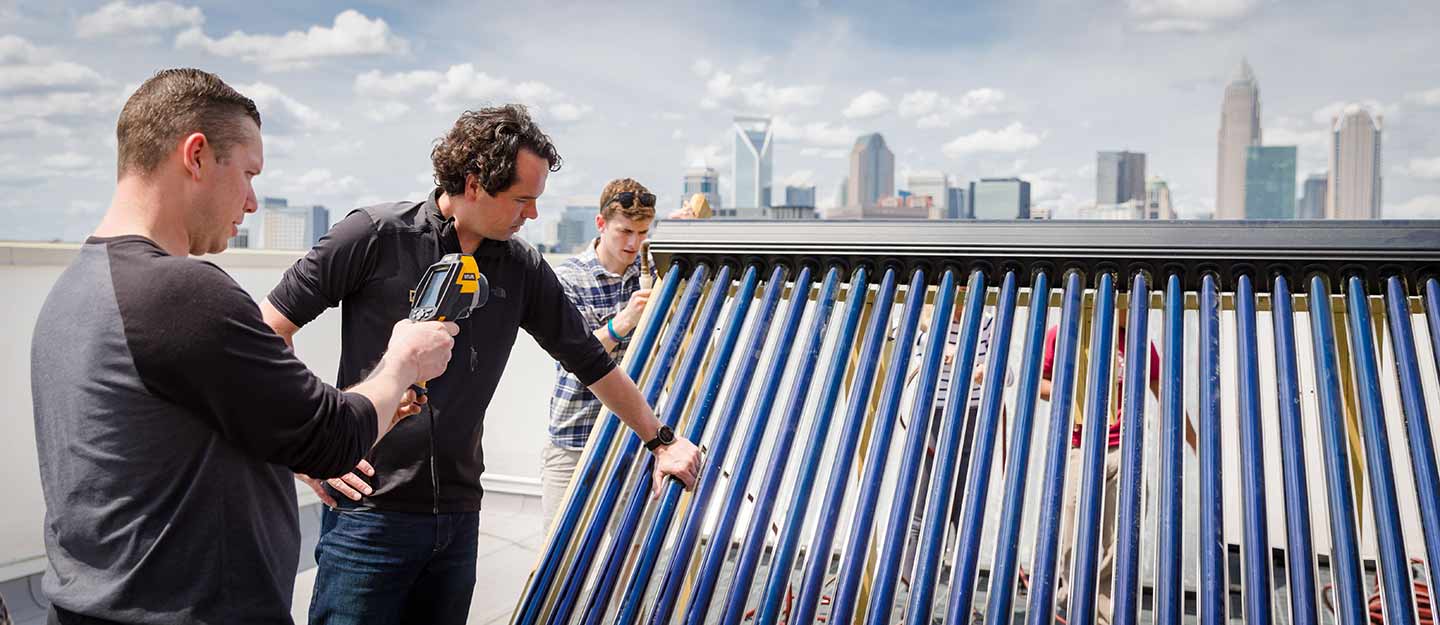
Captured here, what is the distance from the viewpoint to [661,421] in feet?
6.51

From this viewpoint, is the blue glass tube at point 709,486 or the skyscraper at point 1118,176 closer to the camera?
the blue glass tube at point 709,486

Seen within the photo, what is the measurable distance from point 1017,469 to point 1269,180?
121449 millimetres

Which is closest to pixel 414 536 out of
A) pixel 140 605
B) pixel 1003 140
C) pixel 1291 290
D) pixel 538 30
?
pixel 140 605

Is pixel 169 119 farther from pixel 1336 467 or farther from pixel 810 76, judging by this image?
pixel 810 76

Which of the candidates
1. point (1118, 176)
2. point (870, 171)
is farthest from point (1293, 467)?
point (870, 171)

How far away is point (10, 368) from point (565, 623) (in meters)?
3.40

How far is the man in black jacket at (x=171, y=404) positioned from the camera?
1409mm

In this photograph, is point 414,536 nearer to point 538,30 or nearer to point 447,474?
point 447,474

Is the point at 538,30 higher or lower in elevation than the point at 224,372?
higher

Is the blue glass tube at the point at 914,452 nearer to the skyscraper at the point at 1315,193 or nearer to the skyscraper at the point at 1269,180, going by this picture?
the skyscraper at the point at 1315,193

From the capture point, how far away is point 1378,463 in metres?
1.61

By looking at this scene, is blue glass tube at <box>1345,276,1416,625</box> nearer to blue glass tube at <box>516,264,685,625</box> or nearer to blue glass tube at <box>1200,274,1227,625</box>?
blue glass tube at <box>1200,274,1227,625</box>

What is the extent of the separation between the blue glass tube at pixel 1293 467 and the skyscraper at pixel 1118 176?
91.4m

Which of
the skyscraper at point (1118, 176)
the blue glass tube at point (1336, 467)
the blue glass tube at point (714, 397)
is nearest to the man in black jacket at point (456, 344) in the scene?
the blue glass tube at point (714, 397)
